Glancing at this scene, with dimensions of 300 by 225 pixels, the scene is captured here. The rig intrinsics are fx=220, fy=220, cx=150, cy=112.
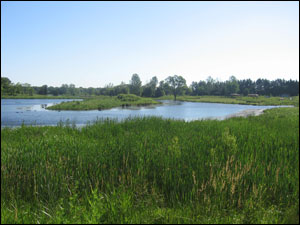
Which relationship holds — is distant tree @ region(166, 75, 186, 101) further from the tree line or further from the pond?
the pond

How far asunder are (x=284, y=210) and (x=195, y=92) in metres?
57.1

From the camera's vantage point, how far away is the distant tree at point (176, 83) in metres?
46.6

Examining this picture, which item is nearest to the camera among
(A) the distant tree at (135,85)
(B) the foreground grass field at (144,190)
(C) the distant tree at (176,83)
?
(B) the foreground grass field at (144,190)

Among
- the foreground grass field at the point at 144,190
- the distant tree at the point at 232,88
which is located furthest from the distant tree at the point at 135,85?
the foreground grass field at the point at 144,190

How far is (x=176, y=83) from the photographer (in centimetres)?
4906

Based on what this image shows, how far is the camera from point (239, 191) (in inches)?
153

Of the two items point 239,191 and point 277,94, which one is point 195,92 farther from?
point 239,191

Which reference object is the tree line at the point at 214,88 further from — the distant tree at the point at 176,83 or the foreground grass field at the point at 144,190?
the foreground grass field at the point at 144,190

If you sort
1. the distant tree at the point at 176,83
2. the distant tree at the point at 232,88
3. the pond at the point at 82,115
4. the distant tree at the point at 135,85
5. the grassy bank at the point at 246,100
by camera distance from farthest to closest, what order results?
the distant tree at the point at 135,85, the distant tree at the point at 176,83, the distant tree at the point at 232,88, the grassy bank at the point at 246,100, the pond at the point at 82,115

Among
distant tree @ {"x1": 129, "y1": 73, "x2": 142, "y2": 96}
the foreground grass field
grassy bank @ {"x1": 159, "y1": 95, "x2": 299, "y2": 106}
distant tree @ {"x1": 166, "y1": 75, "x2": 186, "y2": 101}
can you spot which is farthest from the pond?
distant tree @ {"x1": 129, "y1": 73, "x2": 142, "y2": 96}

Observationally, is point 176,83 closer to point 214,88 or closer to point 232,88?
point 214,88

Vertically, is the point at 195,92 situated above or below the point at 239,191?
above

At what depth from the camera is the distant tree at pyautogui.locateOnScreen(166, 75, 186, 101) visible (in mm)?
46594

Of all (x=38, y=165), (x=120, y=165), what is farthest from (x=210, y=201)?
→ (x=38, y=165)
